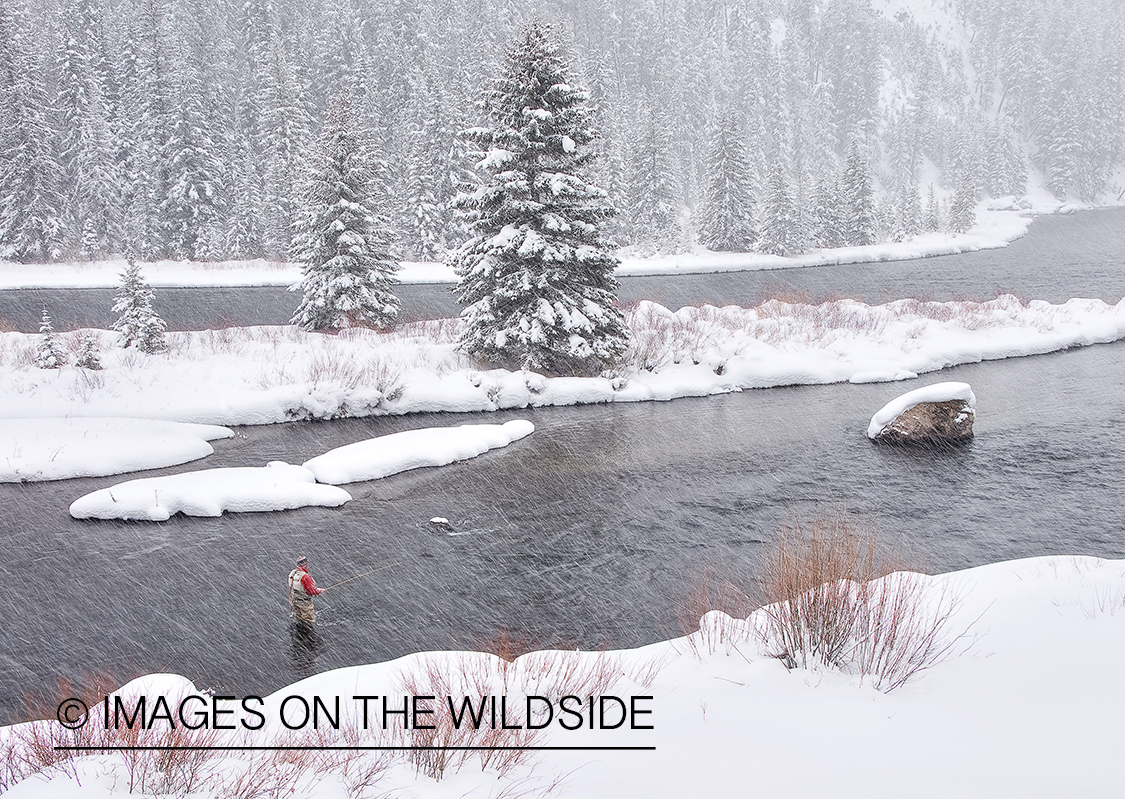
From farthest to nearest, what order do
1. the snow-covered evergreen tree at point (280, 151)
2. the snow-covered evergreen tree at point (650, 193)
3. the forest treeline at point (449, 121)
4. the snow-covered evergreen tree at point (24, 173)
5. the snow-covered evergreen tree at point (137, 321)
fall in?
1. the snow-covered evergreen tree at point (650, 193)
2. the snow-covered evergreen tree at point (280, 151)
3. the forest treeline at point (449, 121)
4. the snow-covered evergreen tree at point (24, 173)
5. the snow-covered evergreen tree at point (137, 321)

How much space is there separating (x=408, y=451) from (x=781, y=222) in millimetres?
48743

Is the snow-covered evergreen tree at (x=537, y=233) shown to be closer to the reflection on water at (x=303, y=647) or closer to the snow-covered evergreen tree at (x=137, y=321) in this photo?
the snow-covered evergreen tree at (x=137, y=321)

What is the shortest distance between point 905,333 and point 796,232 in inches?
1309

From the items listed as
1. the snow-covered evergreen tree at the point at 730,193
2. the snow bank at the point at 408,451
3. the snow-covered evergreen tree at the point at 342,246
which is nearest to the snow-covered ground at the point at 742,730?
the snow bank at the point at 408,451

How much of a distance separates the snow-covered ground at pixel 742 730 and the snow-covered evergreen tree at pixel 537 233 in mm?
14149

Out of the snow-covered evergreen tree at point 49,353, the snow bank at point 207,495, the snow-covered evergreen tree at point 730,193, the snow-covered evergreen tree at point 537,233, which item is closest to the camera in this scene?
the snow bank at point 207,495

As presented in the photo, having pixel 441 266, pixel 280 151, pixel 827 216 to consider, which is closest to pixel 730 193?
pixel 827 216

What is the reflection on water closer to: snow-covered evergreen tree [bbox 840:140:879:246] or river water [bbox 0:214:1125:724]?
river water [bbox 0:214:1125:724]

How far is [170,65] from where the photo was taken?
50.3 meters

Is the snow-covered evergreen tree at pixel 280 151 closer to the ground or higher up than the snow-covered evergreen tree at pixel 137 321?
higher up

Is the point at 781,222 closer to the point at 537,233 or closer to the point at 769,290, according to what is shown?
the point at 769,290

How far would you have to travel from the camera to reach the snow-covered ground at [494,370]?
17312 mm

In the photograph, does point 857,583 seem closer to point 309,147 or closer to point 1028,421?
point 1028,421

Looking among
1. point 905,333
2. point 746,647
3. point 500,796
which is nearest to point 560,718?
point 500,796
